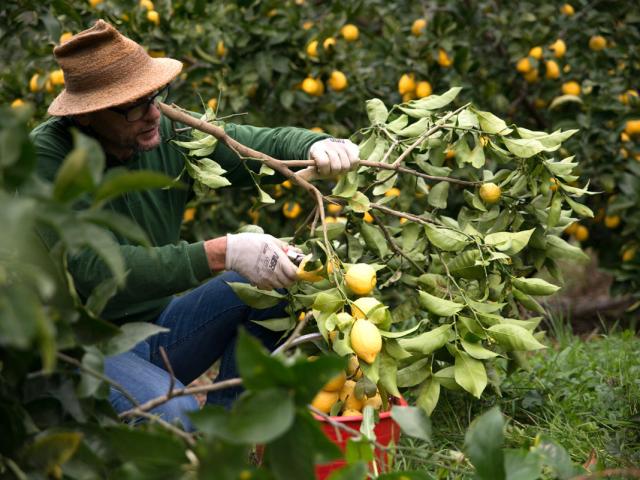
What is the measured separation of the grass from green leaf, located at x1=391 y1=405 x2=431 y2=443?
18.2 inches

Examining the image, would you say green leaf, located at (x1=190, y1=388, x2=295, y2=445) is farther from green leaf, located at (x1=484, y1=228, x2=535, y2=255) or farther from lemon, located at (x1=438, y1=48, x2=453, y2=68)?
lemon, located at (x1=438, y1=48, x2=453, y2=68)

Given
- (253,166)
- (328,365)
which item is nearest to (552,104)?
(253,166)

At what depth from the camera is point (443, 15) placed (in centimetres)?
336

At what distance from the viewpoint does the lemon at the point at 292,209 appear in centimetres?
330

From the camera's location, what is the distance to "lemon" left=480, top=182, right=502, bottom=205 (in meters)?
2.19

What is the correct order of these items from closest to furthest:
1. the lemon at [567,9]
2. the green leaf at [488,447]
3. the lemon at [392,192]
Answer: the green leaf at [488,447], the lemon at [392,192], the lemon at [567,9]

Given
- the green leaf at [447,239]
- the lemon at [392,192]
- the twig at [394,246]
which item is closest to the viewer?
the green leaf at [447,239]

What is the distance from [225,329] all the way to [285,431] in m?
1.20

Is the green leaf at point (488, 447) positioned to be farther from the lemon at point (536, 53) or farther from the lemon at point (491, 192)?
the lemon at point (536, 53)

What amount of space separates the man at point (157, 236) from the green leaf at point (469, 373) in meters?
0.41

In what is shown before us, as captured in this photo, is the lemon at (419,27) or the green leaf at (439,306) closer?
the green leaf at (439,306)

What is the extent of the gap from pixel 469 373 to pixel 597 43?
2138 millimetres

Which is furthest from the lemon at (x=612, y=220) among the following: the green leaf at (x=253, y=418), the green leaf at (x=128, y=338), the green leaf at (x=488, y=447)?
the green leaf at (x=253, y=418)

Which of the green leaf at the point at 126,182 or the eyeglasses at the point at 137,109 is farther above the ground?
the green leaf at the point at 126,182
